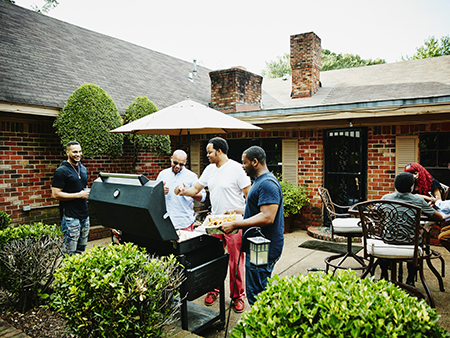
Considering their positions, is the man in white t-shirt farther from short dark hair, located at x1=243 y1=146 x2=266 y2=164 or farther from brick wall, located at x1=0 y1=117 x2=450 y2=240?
brick wall, located at x1=0 y1=117 x2=450 y2=240

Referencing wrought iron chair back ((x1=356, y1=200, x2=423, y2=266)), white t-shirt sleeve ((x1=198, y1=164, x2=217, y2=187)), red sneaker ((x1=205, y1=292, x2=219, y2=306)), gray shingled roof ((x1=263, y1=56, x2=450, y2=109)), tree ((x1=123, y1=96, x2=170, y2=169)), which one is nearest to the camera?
wrought iron chair back ((x1=356, y1=200, x2=423, y2=266))

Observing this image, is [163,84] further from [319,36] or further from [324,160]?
[324,160]

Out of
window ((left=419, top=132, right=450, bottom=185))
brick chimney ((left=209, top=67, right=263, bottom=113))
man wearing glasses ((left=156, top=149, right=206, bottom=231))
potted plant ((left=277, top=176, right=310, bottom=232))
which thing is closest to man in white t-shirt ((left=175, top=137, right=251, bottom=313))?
man wearing glasses ((left=156, top=149, right=206, bottom=231))

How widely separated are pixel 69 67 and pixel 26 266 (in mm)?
6039

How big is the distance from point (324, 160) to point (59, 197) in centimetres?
568

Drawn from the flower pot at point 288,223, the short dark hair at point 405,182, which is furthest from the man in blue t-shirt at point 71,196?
the flower pot at point 288,223

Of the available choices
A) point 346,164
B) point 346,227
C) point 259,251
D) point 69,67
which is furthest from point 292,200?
point 69,67

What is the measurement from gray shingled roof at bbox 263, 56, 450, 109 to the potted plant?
2.01 metres

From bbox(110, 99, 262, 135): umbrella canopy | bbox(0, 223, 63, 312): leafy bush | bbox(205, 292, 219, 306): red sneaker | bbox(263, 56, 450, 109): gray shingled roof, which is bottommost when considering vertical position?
bbox(205, 292, 219, 306): red sneaker

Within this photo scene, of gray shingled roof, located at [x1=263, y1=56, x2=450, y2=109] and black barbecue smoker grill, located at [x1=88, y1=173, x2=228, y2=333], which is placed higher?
gray shingled roof, located at [x1=263, y1=56, x2=450, y2=109]

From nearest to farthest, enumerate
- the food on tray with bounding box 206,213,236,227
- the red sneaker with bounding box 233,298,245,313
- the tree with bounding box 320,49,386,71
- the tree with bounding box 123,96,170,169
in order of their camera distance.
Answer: the food on tray with bounding box 206,213,236,227 < the red sneaker with bounding box 233,298,245,313 < the tree with bounding box 123,96,170,169 < the tree with bounding box 320,49,386,71

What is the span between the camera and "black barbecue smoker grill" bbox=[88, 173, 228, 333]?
2.52 meters

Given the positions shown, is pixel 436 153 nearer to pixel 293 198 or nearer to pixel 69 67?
pixel 293 198

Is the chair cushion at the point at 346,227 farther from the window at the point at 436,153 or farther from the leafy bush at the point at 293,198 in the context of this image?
the window at the point at 436,153
